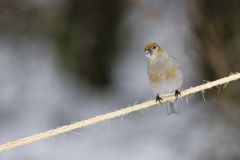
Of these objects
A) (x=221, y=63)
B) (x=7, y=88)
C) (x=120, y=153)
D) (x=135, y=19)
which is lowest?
(x=120, y=153)

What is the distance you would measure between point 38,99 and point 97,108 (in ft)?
1.94

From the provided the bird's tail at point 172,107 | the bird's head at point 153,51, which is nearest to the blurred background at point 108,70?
the bird's tail at point 172,107

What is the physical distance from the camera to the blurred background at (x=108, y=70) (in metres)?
4.38

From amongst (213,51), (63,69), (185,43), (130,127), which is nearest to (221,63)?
(213,51)

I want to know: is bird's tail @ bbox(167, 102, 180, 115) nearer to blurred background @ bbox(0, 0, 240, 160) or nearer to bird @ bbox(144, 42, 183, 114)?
bird @ bbox(144, 42, 183, 114)

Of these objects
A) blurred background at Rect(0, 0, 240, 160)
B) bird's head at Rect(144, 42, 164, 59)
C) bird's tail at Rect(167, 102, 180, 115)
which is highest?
blurred background at Rect(0, 0, 240, 160)

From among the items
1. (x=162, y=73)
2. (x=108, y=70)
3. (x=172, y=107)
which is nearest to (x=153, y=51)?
(x=162, y=73)

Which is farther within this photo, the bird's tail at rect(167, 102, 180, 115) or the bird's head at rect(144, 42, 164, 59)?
the bird's tail at rect(167, 102, 180, 115)

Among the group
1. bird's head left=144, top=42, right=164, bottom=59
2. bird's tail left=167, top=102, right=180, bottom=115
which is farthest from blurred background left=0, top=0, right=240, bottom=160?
bird's head left=144, top=42, right=164, bottom=59

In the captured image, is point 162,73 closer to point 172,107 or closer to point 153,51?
point 153,51

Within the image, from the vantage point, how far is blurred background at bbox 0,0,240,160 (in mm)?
4379

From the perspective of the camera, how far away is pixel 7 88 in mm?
4871

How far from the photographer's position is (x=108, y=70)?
188 inches

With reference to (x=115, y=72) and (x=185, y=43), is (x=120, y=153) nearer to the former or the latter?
(x=115, y=72)
